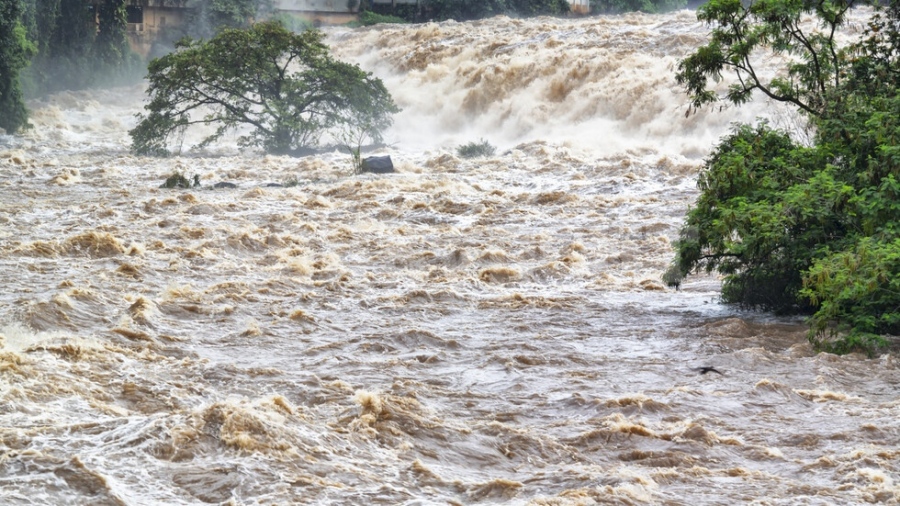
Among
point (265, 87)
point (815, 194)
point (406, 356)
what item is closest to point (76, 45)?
point (265, 87)

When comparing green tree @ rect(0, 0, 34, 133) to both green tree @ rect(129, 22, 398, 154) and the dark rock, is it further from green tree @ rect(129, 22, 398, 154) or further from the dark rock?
the dark rock

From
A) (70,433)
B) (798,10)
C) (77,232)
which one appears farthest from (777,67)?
(70,433)

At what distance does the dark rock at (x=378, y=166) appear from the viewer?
2131 centimetres

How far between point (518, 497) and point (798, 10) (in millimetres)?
6802

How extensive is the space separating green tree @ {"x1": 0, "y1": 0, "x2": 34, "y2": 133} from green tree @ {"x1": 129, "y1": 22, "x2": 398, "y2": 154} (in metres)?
3.84

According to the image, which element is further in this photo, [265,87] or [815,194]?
[265,87]

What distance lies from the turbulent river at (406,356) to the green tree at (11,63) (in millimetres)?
6781

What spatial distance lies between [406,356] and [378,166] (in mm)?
12018

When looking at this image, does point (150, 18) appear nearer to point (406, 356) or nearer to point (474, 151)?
point (474, 151)

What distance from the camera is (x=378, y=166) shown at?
2133cm

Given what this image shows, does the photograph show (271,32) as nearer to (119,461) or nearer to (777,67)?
(777,67)

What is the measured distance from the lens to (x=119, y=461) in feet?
21.8

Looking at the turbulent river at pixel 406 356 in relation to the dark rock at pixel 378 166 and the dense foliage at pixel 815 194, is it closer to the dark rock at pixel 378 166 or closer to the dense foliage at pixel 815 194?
the dense foliage at pixel 815 194

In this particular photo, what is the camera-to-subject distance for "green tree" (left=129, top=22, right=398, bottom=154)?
2456 centimetres
